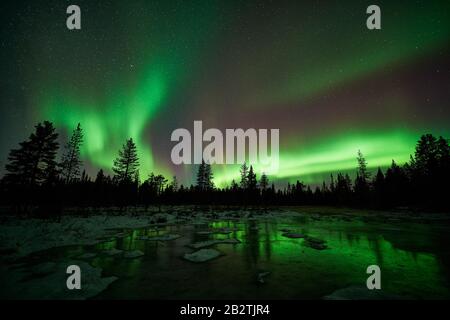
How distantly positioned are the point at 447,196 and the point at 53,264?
57360mm

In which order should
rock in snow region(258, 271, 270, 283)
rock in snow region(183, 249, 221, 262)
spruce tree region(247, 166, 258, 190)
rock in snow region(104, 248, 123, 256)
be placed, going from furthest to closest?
spruce tree region(247, 166, 258, 190) < rock in snow region(104, 248, 123, 256) < rock in snow region(183, 249, 221, 262) < rock in snow region(258, 271, 270, 283)

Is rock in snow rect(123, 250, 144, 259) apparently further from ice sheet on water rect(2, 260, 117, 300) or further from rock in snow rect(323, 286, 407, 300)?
rock in snow rect(323, 286, 407, 300)

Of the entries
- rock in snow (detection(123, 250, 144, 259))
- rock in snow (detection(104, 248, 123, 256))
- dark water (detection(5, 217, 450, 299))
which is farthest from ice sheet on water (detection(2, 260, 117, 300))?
rock in snow (detection(104, 248, 123, 256))

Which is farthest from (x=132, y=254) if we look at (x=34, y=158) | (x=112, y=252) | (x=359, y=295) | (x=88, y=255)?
(x=34, y=158)

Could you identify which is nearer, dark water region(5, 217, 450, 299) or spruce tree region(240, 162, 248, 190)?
dark water region(5, 217, 450, 299)

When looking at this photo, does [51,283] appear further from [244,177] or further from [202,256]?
[244,177]

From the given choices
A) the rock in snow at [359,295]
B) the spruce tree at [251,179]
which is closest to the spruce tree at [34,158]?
the rock in snow at [359,295]

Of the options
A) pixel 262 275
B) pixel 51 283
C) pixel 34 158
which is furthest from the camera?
pixel 34 158

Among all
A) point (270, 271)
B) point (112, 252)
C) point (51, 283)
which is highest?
point (51, 283)

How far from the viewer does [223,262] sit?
25.7 ft

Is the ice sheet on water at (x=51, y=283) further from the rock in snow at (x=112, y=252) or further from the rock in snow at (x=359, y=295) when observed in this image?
the rock in snow at (x=359, y=295)

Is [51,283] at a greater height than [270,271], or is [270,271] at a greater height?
[51,283]

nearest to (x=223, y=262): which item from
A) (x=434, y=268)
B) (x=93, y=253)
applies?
(x=93, y=253)

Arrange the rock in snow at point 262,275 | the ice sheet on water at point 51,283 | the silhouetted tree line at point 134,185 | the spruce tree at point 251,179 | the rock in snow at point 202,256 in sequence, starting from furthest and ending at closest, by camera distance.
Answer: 1. the spruce tree at point 251,179
2. the silhouetted tree line at point 134,185
3. the rock in snow at point 202,256
4. the rock in snow at point 262,275
5. the ice sheet on water at point 51,283
